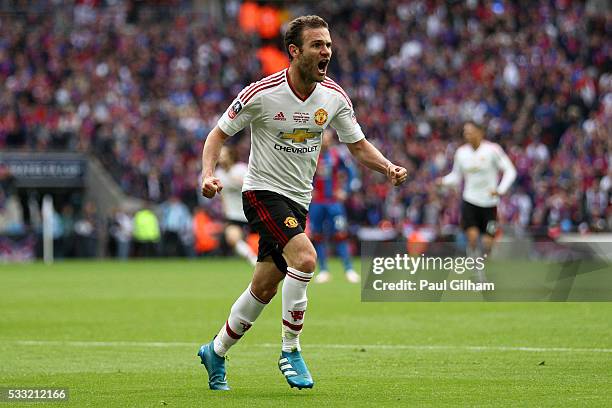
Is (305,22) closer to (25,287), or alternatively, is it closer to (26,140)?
(25,287)

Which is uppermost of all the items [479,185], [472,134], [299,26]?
[299,26]

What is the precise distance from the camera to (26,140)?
3669 centimetres

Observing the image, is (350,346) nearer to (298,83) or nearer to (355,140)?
(355,140)

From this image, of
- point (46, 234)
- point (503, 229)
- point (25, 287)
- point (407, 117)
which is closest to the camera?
point (25, 287)

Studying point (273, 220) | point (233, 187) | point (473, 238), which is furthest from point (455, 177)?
point (273, 220)

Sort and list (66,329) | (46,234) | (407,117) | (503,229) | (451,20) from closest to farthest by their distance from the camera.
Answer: (66,329)
(503,229)
(46,234)
(407,117)
(451,20)

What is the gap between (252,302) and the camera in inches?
332

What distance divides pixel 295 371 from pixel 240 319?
53 cm

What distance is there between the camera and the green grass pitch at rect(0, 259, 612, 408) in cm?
799

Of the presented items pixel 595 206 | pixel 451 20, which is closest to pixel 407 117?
pixel 451 20

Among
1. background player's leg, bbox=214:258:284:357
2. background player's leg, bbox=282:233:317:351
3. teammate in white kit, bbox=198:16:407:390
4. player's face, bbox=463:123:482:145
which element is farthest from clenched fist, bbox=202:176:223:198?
player's face, bbox=463:123:482:145

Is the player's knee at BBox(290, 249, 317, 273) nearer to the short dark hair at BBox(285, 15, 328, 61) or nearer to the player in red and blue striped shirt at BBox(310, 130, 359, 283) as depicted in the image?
the short dark hair at BBox(285, 15, 328, 61)

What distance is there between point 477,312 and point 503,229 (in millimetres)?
14984

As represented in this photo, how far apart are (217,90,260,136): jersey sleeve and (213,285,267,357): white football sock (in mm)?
1073
